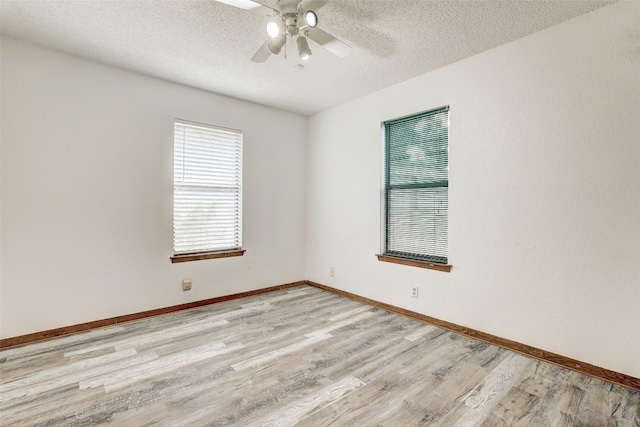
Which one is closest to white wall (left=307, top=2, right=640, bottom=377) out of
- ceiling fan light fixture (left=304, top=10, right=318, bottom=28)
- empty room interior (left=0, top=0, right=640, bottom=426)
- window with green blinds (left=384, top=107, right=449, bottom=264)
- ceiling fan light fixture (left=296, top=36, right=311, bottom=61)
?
empty room interior (left=0, top=0, right=640, bottom=426)

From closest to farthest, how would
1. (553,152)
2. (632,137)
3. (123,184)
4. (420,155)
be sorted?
(632,137) < (553,152) < (123,184) < (420,155)

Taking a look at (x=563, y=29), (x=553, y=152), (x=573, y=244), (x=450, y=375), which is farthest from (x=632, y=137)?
(x=450, y=375)

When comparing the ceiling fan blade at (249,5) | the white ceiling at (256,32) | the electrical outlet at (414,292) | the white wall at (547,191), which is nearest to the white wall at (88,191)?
the white ceiling at (256,32)

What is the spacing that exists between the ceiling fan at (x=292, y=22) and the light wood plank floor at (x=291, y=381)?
228cm

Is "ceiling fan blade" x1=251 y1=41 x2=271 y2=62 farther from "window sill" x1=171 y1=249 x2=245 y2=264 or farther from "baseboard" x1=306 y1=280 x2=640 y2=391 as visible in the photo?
"baseboard" x1=306 y1=280 x2=640 y2=391

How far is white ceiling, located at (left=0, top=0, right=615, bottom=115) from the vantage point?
7.08ft

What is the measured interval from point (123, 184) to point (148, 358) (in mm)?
1729

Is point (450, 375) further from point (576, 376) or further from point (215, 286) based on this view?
point (215, 286)

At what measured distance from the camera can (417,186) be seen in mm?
3367

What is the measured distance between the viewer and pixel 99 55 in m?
2.83

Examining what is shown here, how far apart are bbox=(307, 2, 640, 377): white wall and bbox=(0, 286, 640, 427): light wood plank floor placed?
1.05ft

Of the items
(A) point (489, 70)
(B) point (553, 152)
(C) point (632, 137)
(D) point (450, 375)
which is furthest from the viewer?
(A) point (489, 70)

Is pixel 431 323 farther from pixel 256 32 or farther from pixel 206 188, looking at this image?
pixel 256 32

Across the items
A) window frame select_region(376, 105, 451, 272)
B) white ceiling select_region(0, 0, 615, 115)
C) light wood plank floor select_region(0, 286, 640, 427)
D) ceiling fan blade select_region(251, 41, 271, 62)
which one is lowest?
light wood plank floor select_region(0, 286, 640, 427)
